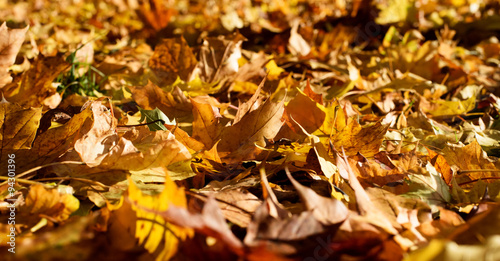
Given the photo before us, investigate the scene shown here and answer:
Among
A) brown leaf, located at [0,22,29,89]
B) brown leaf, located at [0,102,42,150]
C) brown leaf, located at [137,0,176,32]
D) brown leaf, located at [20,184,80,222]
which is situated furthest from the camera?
brown leaf, located at [137,0,176,32]

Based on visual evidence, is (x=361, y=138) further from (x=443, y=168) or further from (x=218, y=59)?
(x=218, y=59)

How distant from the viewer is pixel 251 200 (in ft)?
2.10

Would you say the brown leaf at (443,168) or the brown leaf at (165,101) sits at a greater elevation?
the brown leaf at (165,101)

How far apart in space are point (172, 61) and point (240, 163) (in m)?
0.67

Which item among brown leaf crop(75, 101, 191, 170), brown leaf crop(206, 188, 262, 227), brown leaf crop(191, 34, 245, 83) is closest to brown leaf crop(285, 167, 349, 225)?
brown leaf crop(206, 188, 262, 227)

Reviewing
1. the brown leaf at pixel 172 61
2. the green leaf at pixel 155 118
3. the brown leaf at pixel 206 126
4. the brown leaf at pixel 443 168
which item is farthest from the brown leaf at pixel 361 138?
the brown leaf at pixel 172 61

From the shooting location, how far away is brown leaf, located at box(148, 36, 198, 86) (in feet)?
4.30

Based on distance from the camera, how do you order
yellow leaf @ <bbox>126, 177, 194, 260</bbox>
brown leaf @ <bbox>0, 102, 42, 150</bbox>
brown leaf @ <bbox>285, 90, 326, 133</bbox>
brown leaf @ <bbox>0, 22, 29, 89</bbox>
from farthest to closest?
brown leaf @ <bbox>0, 22, 29, 89</bbox> < brown leaf @ <bbox>285, 90, 326, 133</bbox> < brown leaf @ <bbox>0, 102, 42, 150</bbox> < yellow leaf @ <bbox>126, 177, 194, 260</bbox>

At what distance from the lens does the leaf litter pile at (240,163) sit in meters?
0.49

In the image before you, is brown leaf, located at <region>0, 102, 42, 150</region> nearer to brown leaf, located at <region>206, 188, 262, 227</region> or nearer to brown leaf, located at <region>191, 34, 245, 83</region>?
brown leaf, located at <region>206, 188, 262, 227</region>

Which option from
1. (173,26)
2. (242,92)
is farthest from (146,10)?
(242,92)

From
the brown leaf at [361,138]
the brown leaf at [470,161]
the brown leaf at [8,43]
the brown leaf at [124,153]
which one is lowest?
the brown leaf at [470,161]

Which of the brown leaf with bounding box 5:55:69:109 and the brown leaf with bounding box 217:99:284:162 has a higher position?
the brown leaf with bounding box 5:55:69:109

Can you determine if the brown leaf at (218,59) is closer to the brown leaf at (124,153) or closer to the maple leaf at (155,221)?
the brown leaf at (124,153)
